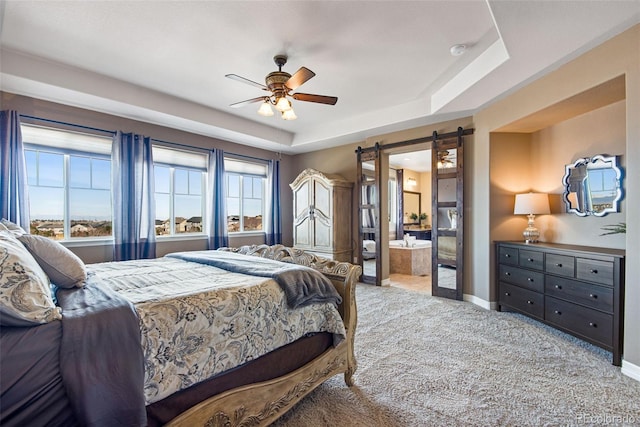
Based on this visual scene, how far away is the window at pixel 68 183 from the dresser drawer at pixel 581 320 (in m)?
5.40

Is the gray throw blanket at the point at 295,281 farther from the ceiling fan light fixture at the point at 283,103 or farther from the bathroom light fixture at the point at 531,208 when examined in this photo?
the bathroom light fixture at the point at 531,208

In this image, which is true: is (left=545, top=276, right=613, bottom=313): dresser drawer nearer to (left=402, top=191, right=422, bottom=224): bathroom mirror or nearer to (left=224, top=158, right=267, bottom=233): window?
(left=224, top=158, right=267, bottom=233): window

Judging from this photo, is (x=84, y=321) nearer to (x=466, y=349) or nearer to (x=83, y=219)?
(x=466, y=349)

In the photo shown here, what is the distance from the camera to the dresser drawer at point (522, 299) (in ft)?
10.4

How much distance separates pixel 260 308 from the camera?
5.37ft

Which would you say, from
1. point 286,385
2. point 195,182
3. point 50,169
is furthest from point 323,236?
point 50,169

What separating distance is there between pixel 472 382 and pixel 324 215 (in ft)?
11.4

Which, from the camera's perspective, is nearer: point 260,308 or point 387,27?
point 260,308

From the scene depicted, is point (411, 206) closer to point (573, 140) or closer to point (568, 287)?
point (573, 140)

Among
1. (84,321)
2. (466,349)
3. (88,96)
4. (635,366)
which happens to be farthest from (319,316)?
(88,96)

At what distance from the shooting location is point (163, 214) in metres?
4.71

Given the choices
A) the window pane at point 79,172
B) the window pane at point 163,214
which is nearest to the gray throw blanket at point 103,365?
the window pane at point 79,172

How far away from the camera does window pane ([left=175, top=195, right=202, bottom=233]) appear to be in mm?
4887

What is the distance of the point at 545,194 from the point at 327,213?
3.07 meters
